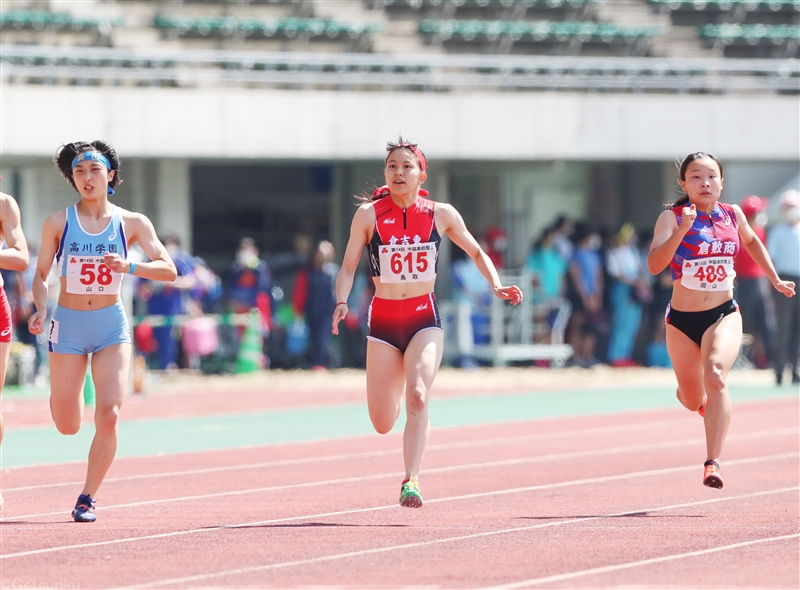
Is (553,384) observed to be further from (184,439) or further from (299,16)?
(299,16)

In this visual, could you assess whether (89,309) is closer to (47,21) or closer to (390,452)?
(390,452)

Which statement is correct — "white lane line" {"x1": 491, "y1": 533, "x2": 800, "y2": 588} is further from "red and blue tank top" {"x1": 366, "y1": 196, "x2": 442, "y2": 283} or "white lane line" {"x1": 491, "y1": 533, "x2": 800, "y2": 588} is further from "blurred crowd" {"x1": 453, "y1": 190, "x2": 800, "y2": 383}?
"blurred crowd" {"x1": 453, "y1": 190, "x2": 800, "y2": 383}

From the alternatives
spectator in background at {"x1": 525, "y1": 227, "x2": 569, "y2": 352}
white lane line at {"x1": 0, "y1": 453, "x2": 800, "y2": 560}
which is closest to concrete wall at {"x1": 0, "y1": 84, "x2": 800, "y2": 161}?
spectator in background at {"x1": 525, "y1": 227, "x2": 569, "y2": 352}

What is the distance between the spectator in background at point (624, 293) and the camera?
24078 mm

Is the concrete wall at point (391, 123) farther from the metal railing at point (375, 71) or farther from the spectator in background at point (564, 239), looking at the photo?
the spectator in background at point (564, 239)

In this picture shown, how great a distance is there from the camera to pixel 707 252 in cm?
920

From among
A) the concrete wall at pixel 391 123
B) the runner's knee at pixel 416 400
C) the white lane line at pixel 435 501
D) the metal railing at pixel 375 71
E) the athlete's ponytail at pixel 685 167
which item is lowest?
the white lane line at pixel 435 501

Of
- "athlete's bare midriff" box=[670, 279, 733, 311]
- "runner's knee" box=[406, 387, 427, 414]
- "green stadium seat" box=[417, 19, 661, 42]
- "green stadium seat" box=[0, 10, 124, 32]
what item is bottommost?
"runner's knee" box=[406, 387, 427, 414]

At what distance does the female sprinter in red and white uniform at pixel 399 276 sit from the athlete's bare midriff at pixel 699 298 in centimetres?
120

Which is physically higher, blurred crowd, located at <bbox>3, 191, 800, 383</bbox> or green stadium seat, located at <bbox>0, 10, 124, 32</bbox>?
green stadium seat, located at <bbox>0, 10, 124, 32</bbox>

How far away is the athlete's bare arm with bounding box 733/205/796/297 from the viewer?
368 inches

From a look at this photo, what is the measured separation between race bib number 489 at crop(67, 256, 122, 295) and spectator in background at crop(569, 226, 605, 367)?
1602 cm

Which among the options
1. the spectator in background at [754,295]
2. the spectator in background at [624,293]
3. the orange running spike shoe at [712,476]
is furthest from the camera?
the spectator in background at [624,293]

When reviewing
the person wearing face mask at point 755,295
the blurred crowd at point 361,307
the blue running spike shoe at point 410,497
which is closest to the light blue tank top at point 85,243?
the blue running spike shoe at point 410,497
